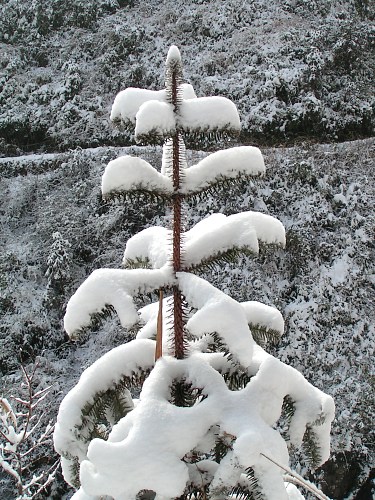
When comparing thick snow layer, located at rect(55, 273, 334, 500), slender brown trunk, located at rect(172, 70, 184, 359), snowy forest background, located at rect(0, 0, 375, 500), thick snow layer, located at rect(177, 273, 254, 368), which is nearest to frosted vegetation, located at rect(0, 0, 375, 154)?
snowy forest background, located at rect(0, 0, 375, 500)

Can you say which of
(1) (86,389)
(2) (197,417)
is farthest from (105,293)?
(2) (197,417)

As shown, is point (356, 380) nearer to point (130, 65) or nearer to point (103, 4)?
point (130, 65)

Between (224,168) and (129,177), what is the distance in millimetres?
406

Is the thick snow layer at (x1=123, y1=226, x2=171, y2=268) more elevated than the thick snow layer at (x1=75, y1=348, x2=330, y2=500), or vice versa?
the thick snow layer at (x1=123, y1=226, x2=171, y2=268)

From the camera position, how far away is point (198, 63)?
46.2 ft

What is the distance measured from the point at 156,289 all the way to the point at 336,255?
8.24 m

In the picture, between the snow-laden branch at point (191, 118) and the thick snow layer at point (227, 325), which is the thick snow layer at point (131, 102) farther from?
the thick snow layer at point (227, 325)

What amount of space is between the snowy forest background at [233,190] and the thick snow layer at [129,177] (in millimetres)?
6688

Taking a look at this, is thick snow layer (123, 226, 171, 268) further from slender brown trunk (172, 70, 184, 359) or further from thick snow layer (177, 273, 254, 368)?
thick snow layer (177, 273, 254, 368)

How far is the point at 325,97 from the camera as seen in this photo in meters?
13.0

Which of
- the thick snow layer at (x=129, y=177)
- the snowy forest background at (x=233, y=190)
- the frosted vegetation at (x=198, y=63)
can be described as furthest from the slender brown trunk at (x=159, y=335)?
the frosted vegetation at (x=198, y=63)

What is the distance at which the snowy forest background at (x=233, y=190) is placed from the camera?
343 inches

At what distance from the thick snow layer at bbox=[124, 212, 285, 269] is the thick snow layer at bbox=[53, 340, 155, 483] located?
1.46 feet

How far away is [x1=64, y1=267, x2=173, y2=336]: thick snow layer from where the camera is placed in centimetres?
184
